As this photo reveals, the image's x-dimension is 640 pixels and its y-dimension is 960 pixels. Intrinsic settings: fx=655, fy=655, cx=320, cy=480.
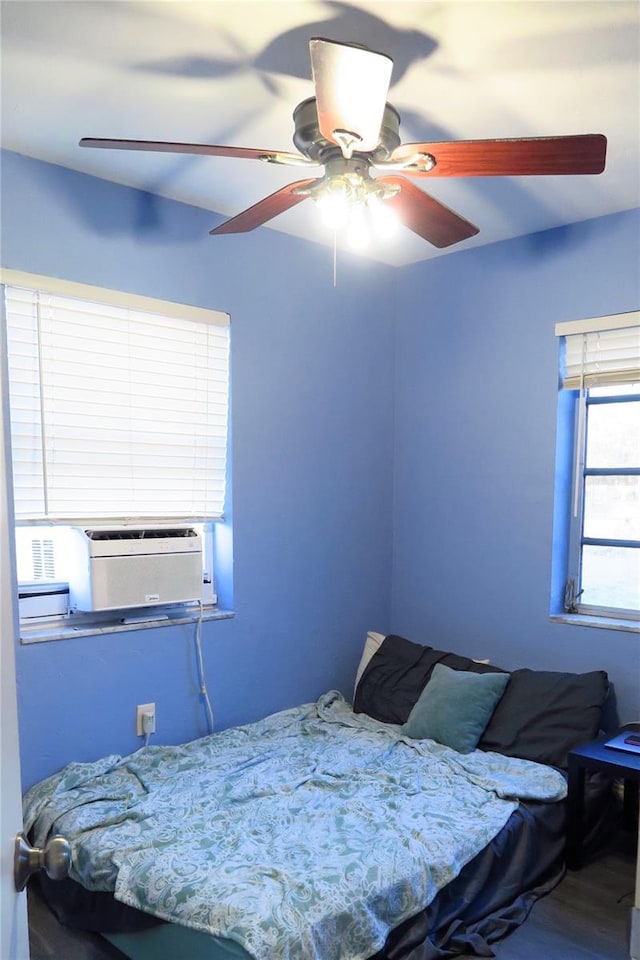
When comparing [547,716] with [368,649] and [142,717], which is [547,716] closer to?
[368,649]

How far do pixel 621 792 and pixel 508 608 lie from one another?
881 millimetres

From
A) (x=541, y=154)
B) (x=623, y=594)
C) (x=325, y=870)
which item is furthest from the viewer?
(x=623, y=594)

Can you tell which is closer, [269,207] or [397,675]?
[269,207]

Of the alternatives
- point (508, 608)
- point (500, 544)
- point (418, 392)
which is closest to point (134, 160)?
point (418, 392)

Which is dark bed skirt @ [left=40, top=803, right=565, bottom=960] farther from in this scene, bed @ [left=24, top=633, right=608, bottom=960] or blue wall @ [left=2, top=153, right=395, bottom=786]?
blue wall @ [left=2, top=153, right=395, bottom=786]

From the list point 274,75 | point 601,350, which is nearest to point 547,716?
point 601,350

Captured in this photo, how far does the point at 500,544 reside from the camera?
321 cm

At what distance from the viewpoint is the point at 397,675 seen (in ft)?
10.4

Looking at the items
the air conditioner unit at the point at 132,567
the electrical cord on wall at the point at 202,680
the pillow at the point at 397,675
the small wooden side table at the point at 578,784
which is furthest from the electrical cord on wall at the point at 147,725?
the small wooden side table at the point at 578,784

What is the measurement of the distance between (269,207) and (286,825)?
1912 mm

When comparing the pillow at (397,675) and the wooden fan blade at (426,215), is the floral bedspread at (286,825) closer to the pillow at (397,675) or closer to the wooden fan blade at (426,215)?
the pillow at (397,675)

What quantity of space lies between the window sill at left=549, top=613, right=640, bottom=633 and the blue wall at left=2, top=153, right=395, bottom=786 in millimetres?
987

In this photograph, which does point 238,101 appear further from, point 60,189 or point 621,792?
point 621,792

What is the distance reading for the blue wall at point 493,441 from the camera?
2.89m
